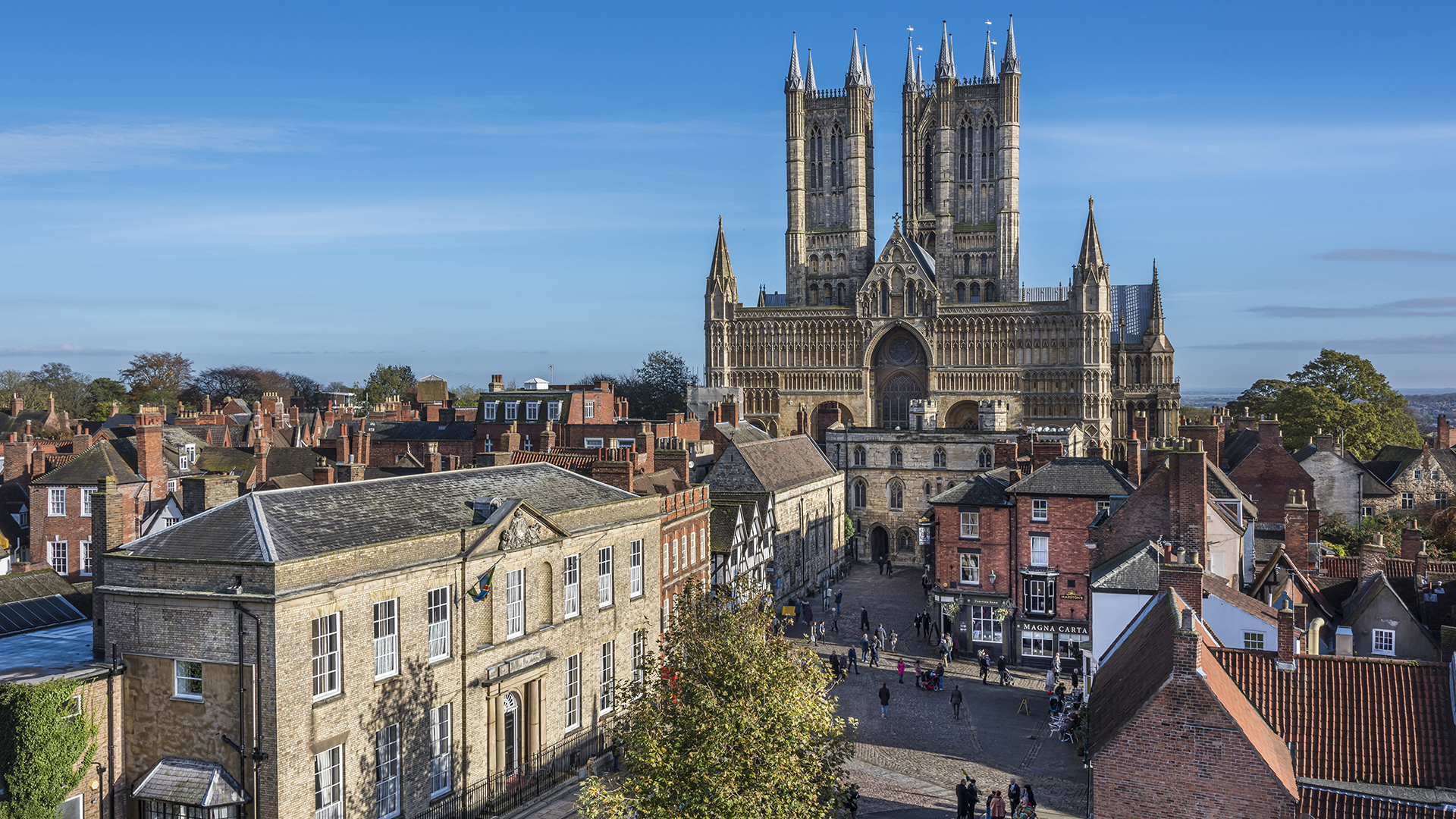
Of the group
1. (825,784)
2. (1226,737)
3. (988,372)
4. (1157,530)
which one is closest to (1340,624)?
(1157,530)

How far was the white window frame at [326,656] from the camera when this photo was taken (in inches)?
797

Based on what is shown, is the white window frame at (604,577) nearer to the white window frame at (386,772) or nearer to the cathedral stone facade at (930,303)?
the white window frame at (386,772)

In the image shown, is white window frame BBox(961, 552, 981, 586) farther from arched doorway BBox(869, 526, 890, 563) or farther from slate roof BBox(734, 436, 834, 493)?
arched doorway BBox(869, 526, 890, 563)

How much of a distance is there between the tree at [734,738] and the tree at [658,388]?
3933 inches

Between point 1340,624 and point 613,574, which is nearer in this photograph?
point 613,574

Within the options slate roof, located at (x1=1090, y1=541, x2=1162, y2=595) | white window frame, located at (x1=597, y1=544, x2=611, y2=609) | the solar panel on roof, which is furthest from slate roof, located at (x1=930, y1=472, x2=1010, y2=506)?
the solar panel on roof

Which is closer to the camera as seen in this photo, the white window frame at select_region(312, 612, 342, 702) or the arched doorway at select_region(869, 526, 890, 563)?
the white window frame at select_region(312, 612, 342, 702)

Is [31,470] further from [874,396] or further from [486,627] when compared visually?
[874,396]

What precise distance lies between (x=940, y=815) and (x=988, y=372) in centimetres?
7271

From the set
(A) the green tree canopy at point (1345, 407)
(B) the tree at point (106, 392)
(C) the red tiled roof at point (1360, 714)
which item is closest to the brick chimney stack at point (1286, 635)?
(C) the red tiled roof at point (1360, 714)

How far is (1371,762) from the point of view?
1800 centimetres

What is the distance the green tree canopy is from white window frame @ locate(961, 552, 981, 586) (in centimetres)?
3834

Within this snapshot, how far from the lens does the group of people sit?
960 inches

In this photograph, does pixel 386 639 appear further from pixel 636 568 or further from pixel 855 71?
pixel 855 71
